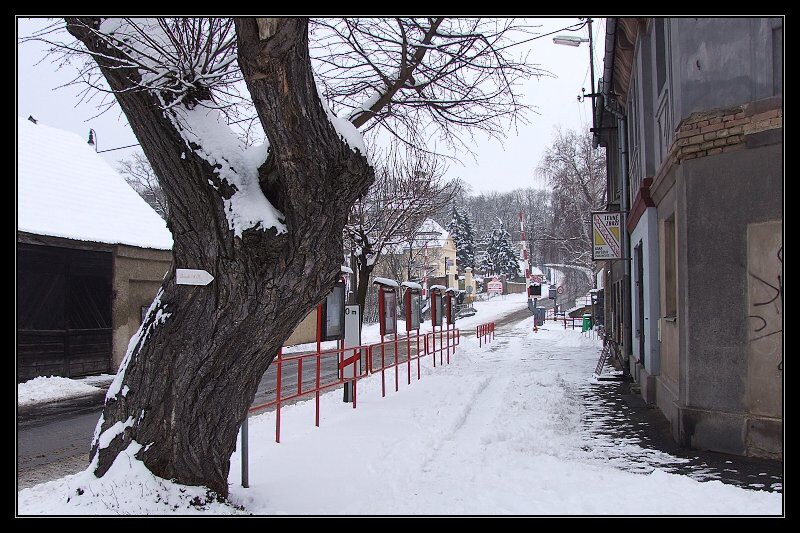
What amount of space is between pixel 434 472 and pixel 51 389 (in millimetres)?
11474

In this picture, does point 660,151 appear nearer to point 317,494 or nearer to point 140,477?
point 317,494

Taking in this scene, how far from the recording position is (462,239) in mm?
98000

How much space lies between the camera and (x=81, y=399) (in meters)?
13.5

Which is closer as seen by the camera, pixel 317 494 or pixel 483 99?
pixel 317 494

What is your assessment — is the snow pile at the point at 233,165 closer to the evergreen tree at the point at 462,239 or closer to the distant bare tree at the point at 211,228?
the distant bare tree at the point at 211,228

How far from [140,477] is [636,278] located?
11.6 meters

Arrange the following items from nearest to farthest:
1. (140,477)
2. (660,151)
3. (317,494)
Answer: (140,477) < (317,494) < (660,151)

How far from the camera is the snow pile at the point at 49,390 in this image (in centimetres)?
1357

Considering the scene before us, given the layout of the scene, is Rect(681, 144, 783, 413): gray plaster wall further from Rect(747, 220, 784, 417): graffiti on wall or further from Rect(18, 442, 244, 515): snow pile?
Rect(18, 442, 244, 515): snow pile

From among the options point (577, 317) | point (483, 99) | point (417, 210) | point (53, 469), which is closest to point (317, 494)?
point (53, 469)

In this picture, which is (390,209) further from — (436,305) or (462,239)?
(462,239)

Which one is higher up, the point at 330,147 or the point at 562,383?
the point at 330,147

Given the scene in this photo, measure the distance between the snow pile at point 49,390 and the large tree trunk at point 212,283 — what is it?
32.2 feet

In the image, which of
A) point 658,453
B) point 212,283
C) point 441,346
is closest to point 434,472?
point 658,453
